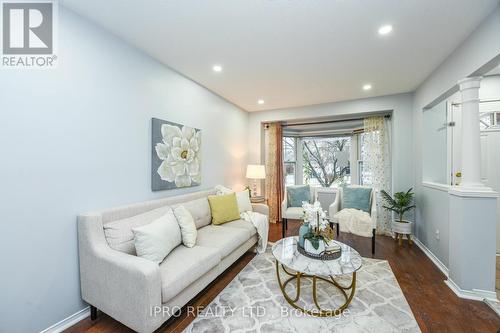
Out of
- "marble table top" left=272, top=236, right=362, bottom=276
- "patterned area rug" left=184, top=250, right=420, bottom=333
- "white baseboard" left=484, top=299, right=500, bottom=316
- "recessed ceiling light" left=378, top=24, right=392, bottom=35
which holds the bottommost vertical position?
"patterned area rug" left=184, top=250, right=420, bottom=333

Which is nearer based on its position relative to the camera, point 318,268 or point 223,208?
point 318,268

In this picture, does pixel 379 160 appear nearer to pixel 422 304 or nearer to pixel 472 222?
pixel 472 222

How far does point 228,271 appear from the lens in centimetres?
259

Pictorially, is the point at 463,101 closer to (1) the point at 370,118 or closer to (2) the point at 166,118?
(1) the point at 370,118

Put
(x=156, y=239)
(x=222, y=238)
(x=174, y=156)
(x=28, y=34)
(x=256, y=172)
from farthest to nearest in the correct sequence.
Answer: (x=256, y=172) → (x=174, y=156) → (x=222, y=238) → (x=156, y=239) → (x=28, y=34)

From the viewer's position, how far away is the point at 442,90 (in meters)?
2.58

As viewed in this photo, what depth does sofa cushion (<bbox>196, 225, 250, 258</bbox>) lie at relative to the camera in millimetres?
2277

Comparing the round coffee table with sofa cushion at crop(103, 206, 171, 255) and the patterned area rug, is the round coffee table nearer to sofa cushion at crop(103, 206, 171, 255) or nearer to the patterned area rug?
the patterned area rug

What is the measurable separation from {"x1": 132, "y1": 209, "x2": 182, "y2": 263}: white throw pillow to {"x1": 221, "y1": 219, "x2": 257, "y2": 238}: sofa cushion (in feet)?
3.24

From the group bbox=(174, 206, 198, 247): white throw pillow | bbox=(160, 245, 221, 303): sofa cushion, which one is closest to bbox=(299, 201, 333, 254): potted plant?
bbox=(160, 245, 221, 303): sofa cushion

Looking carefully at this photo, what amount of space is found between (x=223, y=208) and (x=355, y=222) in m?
2.05

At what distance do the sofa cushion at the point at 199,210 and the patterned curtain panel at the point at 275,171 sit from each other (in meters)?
2.15

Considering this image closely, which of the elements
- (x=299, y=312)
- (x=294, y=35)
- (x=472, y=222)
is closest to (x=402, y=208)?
(x=472, y=222)

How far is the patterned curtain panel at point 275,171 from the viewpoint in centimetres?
482
